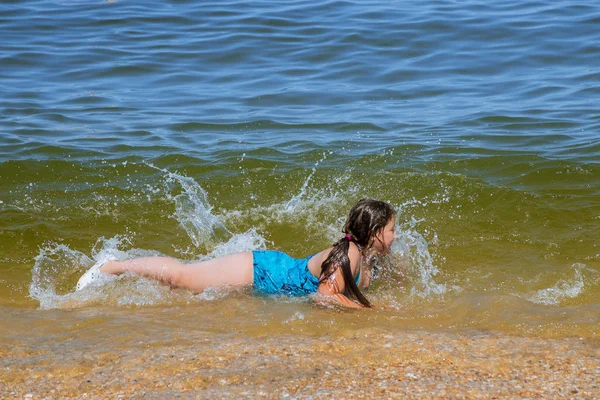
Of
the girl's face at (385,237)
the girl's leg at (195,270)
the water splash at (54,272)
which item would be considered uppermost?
the girl's face at (385,237)

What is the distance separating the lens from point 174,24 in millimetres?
17688

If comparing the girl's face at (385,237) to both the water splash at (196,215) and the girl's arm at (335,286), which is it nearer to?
the girl's arm at (335,286)

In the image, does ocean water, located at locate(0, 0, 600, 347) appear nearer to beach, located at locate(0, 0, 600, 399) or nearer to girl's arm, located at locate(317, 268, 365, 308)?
beach, located at locate(0, 0, 600, 399)

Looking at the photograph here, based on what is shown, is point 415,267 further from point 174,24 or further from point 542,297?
point 174,24

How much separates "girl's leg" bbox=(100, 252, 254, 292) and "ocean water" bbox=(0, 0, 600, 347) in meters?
0.13

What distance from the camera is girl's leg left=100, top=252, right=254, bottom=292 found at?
20.5 ft

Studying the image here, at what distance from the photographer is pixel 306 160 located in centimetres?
973

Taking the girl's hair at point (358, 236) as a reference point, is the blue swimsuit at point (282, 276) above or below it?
below

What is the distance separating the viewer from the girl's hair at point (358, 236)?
590 cm

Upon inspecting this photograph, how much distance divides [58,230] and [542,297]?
4557 mm

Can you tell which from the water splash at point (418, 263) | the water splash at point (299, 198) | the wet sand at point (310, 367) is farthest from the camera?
the water splash at point (299, 198)

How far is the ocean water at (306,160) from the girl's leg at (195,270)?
0.13 m

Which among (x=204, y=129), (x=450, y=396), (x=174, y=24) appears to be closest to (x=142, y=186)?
(x=204, y=129)

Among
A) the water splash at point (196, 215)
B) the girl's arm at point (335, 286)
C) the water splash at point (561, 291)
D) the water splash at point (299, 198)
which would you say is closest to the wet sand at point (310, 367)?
the girl's arm at point (335, 286)
